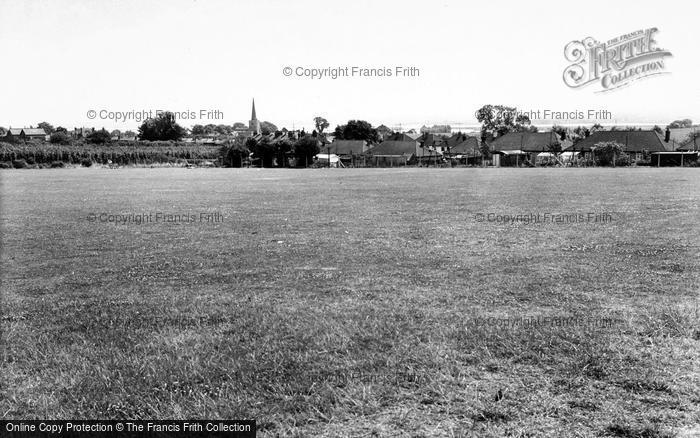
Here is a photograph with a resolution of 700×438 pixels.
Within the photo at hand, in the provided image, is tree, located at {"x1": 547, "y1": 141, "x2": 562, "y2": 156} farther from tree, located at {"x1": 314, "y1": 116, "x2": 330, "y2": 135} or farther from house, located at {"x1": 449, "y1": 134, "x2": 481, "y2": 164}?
tree, located at {"x1": 314, "y1": 116, "x2": 330, "y2": 135}

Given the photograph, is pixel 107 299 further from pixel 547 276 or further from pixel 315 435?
pixel 547 276

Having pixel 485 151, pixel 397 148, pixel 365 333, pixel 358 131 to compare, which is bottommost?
pixel 365 333

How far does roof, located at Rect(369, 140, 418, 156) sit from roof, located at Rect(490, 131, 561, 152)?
15.0 metres

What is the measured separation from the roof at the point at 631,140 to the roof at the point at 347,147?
138 feet

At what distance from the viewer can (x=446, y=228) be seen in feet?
59.3

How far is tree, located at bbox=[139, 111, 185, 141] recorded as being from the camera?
147775 mm

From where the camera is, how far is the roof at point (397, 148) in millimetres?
120438

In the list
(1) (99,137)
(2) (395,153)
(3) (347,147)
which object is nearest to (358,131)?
(3) (347,147)

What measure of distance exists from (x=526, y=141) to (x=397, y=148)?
2436 centimetres

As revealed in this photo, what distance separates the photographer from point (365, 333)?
24.0 ft

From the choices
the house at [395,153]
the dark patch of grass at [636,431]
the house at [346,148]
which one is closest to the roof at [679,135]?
the house at [395,153]

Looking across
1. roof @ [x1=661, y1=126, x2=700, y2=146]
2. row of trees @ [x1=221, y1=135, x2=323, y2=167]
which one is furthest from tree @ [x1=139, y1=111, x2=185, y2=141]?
roof @ [x1=661, y1=126, x2=700, y2=146]

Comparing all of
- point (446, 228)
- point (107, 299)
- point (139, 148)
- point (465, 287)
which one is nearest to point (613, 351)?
point (465, 287)

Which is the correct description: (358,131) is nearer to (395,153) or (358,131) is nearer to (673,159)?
(395,153)
